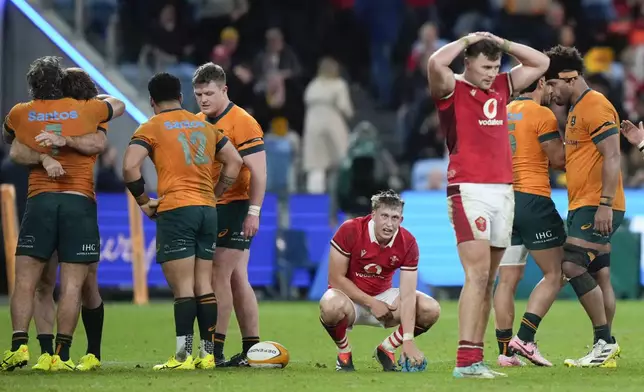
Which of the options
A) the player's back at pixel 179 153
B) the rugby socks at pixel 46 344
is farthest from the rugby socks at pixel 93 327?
the player's back at pixel 179 153

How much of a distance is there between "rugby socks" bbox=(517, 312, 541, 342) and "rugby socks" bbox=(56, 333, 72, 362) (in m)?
3.55

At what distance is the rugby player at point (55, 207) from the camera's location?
10.6 m

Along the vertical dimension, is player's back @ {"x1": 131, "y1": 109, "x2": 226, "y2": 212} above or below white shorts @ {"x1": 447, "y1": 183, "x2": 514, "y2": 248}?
above

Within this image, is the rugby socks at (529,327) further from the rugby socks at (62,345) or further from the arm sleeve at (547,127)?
the rugby socks at (62,345)

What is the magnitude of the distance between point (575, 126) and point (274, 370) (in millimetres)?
3059

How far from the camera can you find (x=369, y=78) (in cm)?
2541

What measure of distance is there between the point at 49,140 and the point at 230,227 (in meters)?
1.61

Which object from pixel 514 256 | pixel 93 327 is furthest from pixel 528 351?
pixel 93 327

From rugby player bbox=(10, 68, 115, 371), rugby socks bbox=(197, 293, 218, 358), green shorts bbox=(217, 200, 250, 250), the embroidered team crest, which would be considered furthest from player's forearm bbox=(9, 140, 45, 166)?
the embroidered team crest

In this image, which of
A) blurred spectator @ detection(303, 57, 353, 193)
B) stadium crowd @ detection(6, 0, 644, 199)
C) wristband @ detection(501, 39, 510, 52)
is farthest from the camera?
blurred spectator @ detection(303, 57, 353, 193)

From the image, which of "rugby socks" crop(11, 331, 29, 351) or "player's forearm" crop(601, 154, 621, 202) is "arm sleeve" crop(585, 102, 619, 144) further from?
"rugby socks" crop(11, 331, 29, 351)

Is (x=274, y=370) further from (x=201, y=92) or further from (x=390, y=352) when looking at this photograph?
(x=201, y=92)

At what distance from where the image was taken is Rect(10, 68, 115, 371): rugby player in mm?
10594

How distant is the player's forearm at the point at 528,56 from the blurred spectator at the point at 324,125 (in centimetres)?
1240
